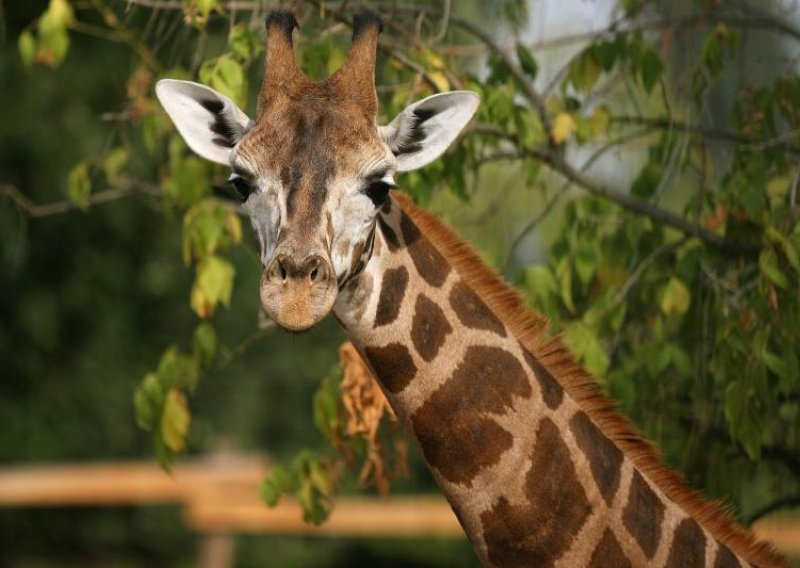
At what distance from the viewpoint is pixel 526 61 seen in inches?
215

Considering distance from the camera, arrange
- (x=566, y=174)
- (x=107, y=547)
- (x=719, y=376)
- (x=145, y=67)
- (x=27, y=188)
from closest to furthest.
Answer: (x=719, y=376) < (x=566, y=174) < (x=145, y=67) < (x=27, y=188) < (x=107, y=547)

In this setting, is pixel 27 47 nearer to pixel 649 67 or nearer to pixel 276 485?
pixel 276 485

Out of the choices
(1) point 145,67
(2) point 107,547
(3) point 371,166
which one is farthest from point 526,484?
(2) point 107,547

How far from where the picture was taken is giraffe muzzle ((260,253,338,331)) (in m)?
3.91

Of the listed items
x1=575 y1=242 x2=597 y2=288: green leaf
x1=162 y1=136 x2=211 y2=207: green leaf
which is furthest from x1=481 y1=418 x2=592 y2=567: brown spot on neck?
x1=162 y1=136 x2=211 y2=207: green leaf

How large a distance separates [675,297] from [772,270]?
0.67m

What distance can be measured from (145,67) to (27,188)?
8315 millimetres

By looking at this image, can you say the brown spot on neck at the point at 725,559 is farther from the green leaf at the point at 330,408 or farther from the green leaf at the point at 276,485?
the green leaf at the point at 276,485

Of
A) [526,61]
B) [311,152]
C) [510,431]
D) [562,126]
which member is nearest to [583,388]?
[510,431]

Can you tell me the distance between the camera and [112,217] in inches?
566

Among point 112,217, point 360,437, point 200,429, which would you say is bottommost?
point 200,429

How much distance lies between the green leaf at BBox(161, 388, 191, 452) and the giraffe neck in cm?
133

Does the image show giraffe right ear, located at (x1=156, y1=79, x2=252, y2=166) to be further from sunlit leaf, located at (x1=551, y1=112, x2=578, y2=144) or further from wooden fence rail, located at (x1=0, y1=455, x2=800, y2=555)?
wooden fence rail, located at (x1=0, y1=455, x2=800, y2=555)

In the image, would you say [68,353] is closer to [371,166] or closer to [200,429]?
[200,429]
